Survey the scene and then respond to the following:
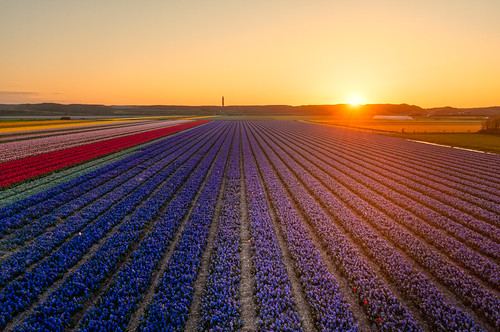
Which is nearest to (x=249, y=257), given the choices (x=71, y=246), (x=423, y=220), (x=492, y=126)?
(x=71, y=246)

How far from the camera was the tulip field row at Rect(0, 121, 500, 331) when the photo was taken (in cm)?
570

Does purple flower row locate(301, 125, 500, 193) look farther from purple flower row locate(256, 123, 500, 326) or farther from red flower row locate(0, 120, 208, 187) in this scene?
red flower row locate(0, 120, 208, 187)

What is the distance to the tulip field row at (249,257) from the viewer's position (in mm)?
5695

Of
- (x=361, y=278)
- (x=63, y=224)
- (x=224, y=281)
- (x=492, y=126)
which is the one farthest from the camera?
(x=492, y=126)

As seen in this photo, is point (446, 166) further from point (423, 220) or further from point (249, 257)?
point (249, 257)

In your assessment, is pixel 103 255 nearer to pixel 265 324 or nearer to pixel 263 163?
pixel 265 324

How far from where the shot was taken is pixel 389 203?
43.5 ft

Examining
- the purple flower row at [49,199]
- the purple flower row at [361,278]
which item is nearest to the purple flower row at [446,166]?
the purple flower row at [361,278]

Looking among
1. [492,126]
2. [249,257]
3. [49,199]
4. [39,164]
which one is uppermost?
[492,126]

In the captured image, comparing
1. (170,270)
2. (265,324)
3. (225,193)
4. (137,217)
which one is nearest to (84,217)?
(137,217)

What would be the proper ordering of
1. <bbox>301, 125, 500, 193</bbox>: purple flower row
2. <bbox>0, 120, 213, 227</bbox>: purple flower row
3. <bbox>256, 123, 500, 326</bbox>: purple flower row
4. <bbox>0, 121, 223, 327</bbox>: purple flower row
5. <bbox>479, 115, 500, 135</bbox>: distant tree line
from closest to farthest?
<bbox>0, 121, 223, 327</bbox>: purple flower row, <bbox>256, 123, 500, 326</bbox>: purple flower row, <bbox>0, 120, 213, 227</bbox>: purple flower row, <bbox>301, 125, 500, 193</bbox>: purple flower row, <bbox>479, 115, 500, 135</bbox>: distant tree line

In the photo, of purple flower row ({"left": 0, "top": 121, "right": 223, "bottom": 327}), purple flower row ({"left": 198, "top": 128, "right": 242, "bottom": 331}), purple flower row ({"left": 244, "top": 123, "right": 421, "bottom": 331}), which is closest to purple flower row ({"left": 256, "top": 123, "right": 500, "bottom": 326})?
purple flower row ({"left": 244, "top": 123, "right": 421, "bottom": 331})

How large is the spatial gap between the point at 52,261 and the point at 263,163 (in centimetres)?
1761

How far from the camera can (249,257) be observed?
8297 mm
